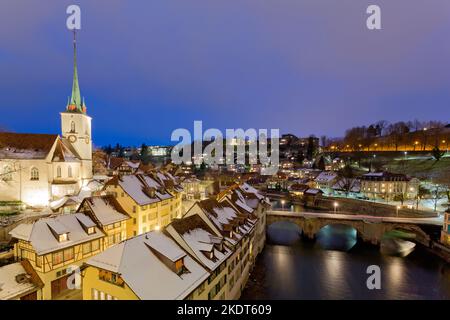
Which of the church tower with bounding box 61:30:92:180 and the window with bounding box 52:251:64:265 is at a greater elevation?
the church tower with bounding box 61:30:92:180

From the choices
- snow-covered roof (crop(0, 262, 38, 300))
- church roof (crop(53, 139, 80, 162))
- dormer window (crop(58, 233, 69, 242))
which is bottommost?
snow-covered roof (crop(0, 262, 38, 300))

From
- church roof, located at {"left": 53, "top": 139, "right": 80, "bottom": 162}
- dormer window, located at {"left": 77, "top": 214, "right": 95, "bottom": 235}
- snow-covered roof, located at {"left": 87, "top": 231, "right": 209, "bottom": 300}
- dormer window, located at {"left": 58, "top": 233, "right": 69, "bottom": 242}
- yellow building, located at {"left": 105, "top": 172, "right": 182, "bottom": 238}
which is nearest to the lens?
snow-covered roof, located at {"left": 87, "top": 231, "right": 209, "bottom": 300}

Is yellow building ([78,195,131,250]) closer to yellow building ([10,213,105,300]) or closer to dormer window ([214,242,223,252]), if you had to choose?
yellow building ([10,213,105,300])

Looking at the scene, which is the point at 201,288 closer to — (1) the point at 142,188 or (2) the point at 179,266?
(2) the point at 179,266

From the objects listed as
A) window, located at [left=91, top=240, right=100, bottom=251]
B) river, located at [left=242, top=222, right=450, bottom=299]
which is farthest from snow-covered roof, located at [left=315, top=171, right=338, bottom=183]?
window, located at [left=91, top=240, right=100, bottom=251]

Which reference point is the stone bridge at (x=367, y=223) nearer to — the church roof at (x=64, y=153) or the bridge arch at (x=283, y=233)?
the bridge arch at (x=283, y=233)

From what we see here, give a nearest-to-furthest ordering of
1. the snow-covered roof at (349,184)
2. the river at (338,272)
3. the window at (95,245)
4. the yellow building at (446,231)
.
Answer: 1. the window at (95,245)
2. the river at (338,272)
3. the yellow building at (446,231)
4. the snow-covered roof at (349,184)

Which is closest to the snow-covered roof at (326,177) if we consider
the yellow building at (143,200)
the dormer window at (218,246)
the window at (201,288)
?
the yellow building at (143,200)
